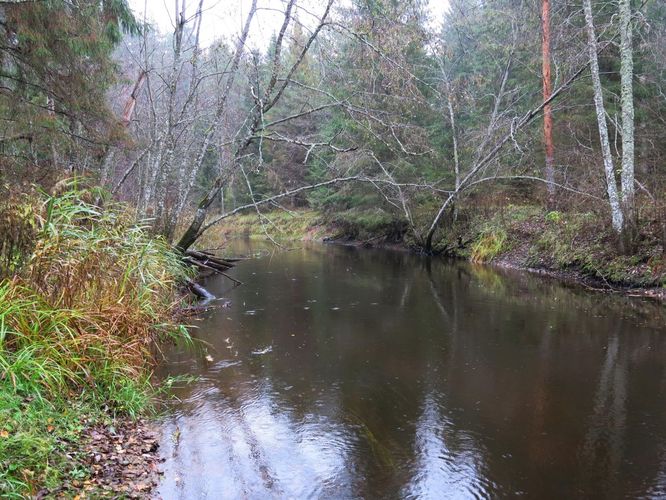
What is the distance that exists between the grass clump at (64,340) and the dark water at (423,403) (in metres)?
0.72

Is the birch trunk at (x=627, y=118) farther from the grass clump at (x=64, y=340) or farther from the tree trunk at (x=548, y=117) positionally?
the grass clump at (x=64, y=340)

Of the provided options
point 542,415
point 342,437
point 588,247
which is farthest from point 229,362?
point 588,247

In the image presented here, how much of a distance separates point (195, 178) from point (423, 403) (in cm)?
1102

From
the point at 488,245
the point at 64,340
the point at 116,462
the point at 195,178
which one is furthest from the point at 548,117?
the point at 116,462

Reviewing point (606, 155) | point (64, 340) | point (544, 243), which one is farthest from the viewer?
point (544, 243)

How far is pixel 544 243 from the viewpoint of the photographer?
15672mm

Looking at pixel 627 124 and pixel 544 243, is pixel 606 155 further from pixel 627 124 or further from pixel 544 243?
pixel 544 243

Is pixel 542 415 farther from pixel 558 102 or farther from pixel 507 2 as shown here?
pixel 507 2

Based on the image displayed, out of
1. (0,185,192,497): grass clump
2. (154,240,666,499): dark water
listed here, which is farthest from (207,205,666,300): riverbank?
(0,185,192,497): grass clump

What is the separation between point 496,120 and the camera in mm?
18062

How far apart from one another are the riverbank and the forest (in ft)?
0.19

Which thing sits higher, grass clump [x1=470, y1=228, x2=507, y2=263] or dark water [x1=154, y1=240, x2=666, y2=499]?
grass clump [x1=470, y1=228, x2=507, y2=263]

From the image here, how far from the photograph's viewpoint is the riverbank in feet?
37.9

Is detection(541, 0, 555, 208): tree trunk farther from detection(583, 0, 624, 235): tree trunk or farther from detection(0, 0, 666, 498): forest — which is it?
detection(583, 0, 624, 235): tree trunk
